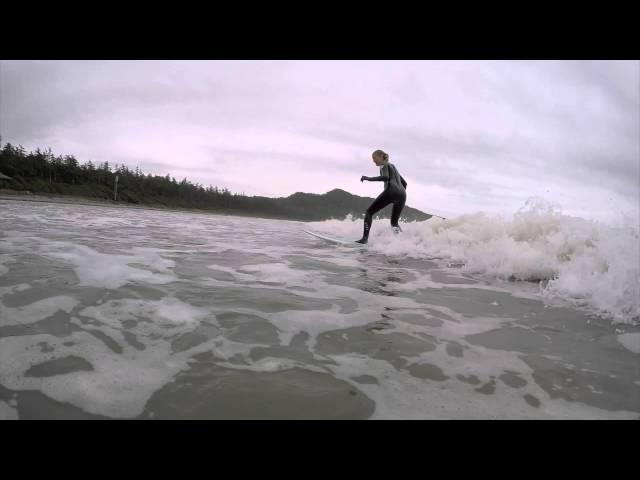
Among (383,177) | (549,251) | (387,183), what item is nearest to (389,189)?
(387,183)

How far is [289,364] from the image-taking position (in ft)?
5.87

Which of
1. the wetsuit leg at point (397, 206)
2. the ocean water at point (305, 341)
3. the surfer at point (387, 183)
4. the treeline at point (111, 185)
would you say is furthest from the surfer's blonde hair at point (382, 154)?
the treeline at point (111, 185)

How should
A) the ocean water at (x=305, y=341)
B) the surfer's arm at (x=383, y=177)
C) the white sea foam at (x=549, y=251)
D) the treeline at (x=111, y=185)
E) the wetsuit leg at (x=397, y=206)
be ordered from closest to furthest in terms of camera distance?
the ocean water at (x=305, y=341) < the white sea foam at (x=549, y=251) < the surfer's arm at (x=383, y=177) < the wetsuit leg at (x=397, y=206) < the treeline at (x=111, y=185)

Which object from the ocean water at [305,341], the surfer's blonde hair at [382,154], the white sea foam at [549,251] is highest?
the surfer's blonde hair at [382,154]

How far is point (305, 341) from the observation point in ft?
7.00

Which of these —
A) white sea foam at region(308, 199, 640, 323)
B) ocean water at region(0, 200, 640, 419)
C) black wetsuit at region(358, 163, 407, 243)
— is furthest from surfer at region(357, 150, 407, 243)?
ocean water at region(0, 200, 640, 419)

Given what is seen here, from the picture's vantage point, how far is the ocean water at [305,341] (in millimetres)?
1450

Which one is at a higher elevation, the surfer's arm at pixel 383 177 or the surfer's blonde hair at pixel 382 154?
the surfer's blonde hair at pixel 382 154

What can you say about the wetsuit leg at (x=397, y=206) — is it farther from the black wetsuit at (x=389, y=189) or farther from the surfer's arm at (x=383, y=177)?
the surfer's arm at (x=383, y=177)

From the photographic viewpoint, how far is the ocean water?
1.45 metres
